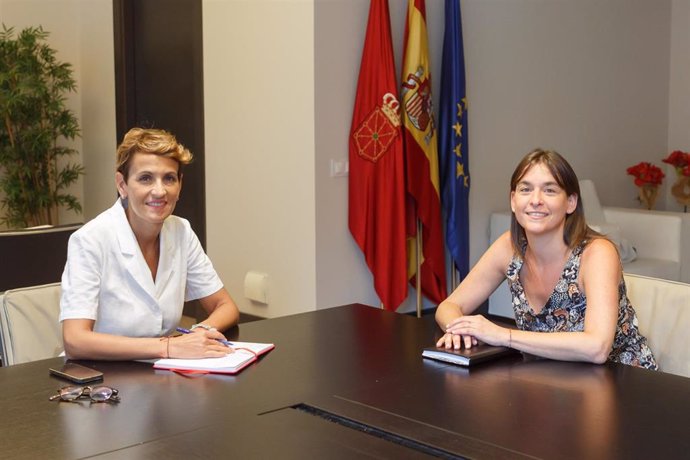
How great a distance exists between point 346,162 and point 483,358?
9.79 feet

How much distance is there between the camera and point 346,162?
5113 mm

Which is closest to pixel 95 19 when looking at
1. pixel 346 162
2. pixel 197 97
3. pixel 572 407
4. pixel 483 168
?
pixel 197 97

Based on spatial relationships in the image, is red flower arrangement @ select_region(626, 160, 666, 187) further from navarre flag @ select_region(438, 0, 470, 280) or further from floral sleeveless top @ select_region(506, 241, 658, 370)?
floral sleeveless top @ select_region(506, 241, 658, 370)

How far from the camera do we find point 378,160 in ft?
16.8

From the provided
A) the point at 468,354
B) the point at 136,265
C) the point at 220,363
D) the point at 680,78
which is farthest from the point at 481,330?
the point at 680,78

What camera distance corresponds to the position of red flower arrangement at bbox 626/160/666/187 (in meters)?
6.65

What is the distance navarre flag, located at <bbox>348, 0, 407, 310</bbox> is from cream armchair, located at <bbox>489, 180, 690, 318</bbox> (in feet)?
2.78

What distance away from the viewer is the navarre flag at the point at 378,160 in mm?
5055

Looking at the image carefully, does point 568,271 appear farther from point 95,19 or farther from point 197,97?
point 95,19

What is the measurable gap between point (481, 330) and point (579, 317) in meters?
0.37

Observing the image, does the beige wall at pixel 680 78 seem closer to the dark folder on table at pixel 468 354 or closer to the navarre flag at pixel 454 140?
the navarre flag at pixel 454 140

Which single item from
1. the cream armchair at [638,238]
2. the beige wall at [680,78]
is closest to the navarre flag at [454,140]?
the cream armchair at [638,238]

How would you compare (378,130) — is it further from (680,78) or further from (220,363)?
(680,78)

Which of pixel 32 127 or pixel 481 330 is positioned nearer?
pixel 481 330
